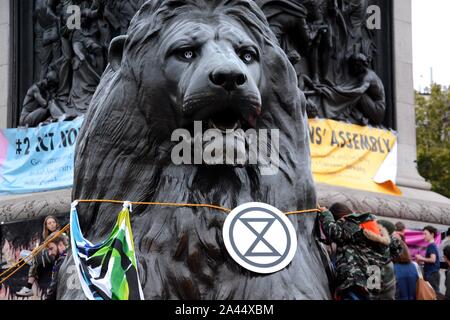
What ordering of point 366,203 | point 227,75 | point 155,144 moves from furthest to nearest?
point 366,203 → point 155,144 → point 227,75

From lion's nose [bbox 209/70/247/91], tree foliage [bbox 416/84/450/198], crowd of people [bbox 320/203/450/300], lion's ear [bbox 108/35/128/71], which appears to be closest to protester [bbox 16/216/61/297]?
crowd of people [bbox 320/203/450/300]

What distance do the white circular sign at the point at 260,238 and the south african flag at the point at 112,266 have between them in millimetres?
474

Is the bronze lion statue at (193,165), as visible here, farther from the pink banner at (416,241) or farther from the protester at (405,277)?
the pink banner at (416,241)

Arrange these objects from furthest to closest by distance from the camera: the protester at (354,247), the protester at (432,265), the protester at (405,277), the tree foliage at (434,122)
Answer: the tree foliage at (434,122) → the protester at (432,265) → the protester at (405,277) → the protester at (354,247)

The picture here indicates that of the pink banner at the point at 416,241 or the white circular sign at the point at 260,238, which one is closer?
the white circular sign at the point at 260,238

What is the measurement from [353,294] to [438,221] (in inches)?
401

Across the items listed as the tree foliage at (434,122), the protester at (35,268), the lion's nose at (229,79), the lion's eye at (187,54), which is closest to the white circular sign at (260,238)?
the lion's nose at (229,79)

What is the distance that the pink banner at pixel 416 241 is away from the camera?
14.3 meters

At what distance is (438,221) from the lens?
619 inches

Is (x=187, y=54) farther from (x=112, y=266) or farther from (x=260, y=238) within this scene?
(x=112, y=266)

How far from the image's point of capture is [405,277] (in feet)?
36.5

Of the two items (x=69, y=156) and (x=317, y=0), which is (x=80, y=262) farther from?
(x=317, y=0)
